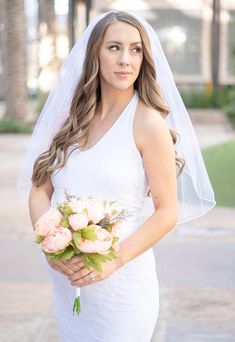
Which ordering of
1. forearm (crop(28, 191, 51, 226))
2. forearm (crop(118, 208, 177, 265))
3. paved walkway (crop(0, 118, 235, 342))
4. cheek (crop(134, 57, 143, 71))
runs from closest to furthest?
1. forearm (crop(118, 208, 177, 265))
2. cheek (crop(134, 57, 143, 71))
3. forearm (crop(28, 191, 51, 226))
4. paved walkway (crop(0, 118, 235, 342))

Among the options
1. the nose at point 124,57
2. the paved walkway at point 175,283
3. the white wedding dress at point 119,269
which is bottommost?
the paved walkway at point 175,283

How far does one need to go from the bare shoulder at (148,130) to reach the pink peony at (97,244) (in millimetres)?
398

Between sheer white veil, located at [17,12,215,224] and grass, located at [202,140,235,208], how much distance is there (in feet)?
20.8

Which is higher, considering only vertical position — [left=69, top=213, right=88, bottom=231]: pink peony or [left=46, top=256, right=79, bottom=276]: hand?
[left=69, top=213, right=88, bottom=231]: pink peony

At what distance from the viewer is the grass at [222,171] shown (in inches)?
396

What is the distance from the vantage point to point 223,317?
5.37 metres

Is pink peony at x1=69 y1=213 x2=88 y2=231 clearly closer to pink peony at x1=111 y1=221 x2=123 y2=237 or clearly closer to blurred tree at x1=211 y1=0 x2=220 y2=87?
pink peony at x1=111 y1=221 x2=123 y2=237

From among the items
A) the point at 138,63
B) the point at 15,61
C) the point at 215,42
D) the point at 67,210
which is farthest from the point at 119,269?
the point at 215,42

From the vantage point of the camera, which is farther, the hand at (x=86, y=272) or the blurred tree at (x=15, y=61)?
the blurred tree at (x=15, y=61)

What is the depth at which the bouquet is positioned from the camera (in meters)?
2.54

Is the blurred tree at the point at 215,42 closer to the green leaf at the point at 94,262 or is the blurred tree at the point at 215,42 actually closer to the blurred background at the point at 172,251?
the blurred background at the point at 172,251

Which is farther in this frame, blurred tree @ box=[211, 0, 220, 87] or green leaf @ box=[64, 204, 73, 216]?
blurred tree @ box=[211, 0, 220, 87]

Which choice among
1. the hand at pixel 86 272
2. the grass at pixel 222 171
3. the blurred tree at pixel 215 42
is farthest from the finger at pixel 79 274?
the blurred tree at pixel 215 42

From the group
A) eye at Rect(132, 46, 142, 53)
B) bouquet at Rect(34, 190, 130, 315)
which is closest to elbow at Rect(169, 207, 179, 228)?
bouquet at Rect(34, 190, 130, 315)
